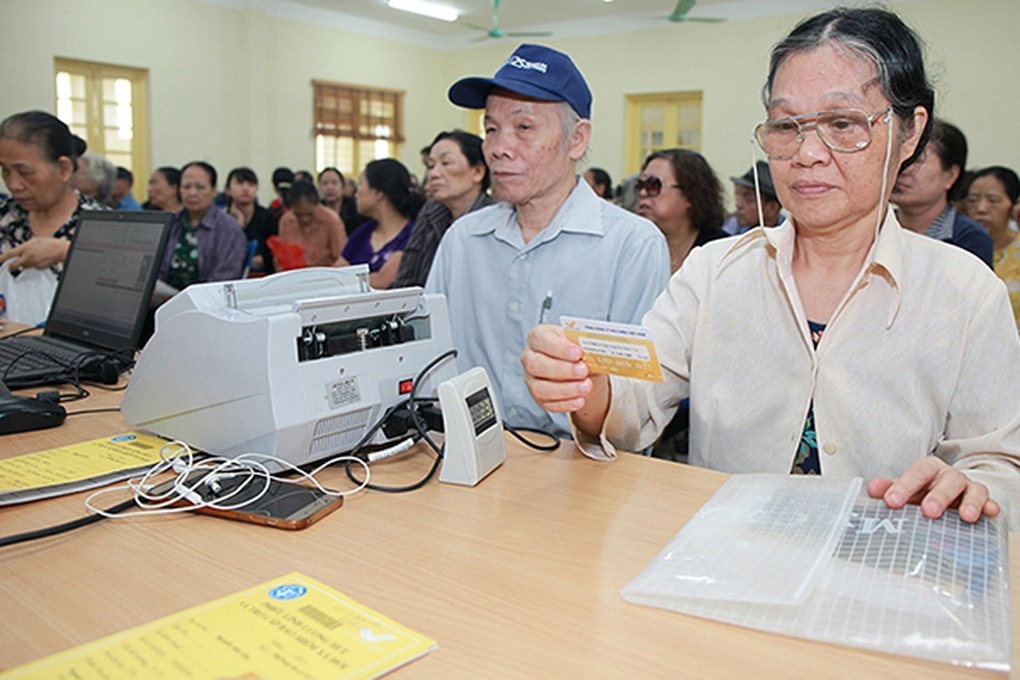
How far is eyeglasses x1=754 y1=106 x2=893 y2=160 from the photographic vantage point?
3.88ft

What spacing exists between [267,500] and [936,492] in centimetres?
81

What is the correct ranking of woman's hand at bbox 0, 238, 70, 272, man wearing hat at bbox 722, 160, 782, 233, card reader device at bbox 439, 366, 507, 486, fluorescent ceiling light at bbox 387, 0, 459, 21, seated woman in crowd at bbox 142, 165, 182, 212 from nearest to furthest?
card reader device at bbox 439, 366, 507, 486, woman's hand at bbox 0, 238, 70, 272, man wearing hat at bbox 722, 160, 782, 233, seated woman in crowd at bbox 142, 165, 182, 212, fluorescent ceiling light at bbox 387, 0, 459, 21

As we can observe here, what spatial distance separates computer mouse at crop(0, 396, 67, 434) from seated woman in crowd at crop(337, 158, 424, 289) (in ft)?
8.44

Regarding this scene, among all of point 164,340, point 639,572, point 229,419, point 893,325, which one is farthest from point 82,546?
point 893,325

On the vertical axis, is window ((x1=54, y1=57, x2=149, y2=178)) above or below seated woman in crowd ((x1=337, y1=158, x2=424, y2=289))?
above

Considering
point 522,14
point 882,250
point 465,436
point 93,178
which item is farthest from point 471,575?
point 522,14

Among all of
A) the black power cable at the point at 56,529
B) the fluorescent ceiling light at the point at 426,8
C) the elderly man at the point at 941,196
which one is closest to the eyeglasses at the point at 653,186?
the elderly man at the point at 941,196

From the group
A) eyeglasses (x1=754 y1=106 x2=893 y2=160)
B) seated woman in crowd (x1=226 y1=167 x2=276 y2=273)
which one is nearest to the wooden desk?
eyeglasses (x1=754 y1=106 x2=893 y2=160)

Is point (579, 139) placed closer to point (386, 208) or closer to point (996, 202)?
point (386, 208)

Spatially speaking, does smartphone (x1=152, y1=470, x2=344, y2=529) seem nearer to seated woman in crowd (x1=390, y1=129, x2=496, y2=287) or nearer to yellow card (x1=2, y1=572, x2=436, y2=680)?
yellow card (x1=2, y1=572, x2=436, y2=680)

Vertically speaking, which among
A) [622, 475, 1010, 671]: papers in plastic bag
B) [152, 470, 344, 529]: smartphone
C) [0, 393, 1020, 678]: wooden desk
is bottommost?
[0, 393, 1020, 678]: wooden desk

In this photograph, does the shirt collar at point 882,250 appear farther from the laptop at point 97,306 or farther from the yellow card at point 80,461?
the laptop at point 97,306

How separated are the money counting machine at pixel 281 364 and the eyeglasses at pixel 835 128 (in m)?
0.62

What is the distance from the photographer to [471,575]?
835 mm
